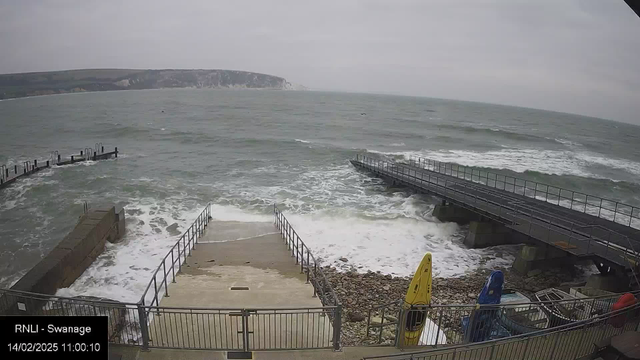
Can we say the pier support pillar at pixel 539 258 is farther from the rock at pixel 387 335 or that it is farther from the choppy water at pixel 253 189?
the rock at pixel 387 335

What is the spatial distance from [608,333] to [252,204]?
68.7 ft

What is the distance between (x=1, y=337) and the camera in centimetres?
547

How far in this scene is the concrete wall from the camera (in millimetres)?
12633

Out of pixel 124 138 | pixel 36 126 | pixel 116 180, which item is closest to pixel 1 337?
pixel 116 180

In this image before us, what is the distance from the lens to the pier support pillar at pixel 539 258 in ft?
52.6

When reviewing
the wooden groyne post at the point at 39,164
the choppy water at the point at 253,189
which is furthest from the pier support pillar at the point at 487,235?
the wooden groyne post at the point at 39,164

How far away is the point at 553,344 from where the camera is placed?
23.4ft

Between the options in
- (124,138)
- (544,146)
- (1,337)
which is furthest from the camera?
Result: (544,146)

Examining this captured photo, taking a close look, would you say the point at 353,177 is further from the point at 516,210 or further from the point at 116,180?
the point at 116,180

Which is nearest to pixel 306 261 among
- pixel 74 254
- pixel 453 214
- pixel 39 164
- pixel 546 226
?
pixel 74 254

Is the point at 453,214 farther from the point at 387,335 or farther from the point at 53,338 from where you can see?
the point at 53,338

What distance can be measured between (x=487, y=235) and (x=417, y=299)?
517 inches

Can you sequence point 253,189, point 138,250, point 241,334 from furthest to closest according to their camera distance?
1. point 253,189
2. point 138,250
3. point 241,334
